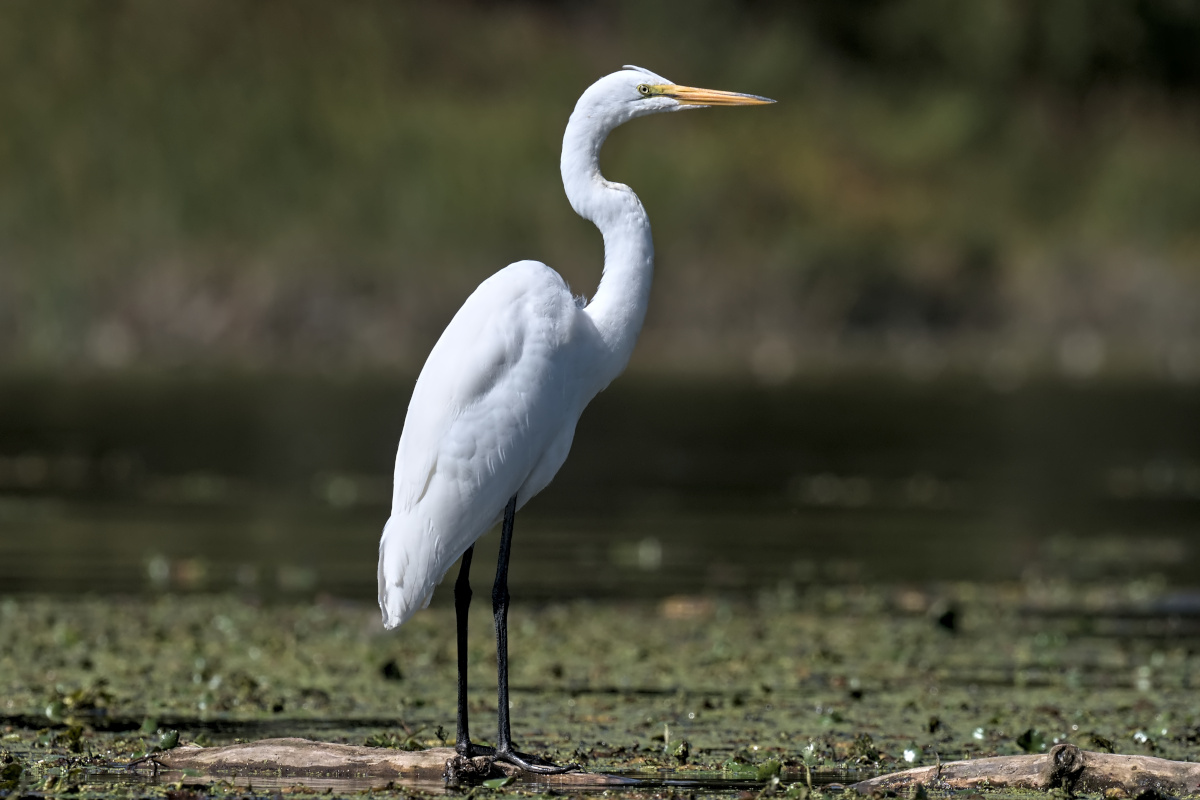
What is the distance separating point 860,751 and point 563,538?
989 cm

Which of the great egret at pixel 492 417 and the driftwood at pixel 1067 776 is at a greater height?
the great egret at pixel 492 417

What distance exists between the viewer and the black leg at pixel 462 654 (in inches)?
328

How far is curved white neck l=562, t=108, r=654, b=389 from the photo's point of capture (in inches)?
344

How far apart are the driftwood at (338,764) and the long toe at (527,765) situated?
2 centimetres

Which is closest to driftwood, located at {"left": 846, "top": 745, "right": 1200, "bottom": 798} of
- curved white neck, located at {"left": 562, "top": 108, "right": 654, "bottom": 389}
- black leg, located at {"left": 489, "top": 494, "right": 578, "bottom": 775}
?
black leg, located at {"left": 489, "top": 494, "right": 578, "bottom": 775}

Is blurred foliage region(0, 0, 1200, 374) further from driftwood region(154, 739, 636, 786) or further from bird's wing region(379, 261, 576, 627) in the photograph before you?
driftwood region(154, 739, 636, 786)

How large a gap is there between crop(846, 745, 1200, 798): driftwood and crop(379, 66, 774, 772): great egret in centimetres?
161

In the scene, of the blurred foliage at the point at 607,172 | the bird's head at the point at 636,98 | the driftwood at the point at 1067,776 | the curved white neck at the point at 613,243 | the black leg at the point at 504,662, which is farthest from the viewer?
the blurred foliage at the point at 607,172

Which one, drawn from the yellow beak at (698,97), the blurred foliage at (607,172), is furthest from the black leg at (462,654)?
the blurred foliage at (607,172)

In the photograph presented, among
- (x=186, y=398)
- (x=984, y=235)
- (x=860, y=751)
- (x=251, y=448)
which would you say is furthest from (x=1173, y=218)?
(x=860, y=751)

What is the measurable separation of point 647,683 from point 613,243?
342 centimetres

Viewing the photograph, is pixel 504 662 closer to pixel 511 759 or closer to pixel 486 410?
pixel 511 759

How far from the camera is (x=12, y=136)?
89188mm

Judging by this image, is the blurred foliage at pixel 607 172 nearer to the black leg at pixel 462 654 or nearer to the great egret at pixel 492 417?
the great egret at pixel 492 417
